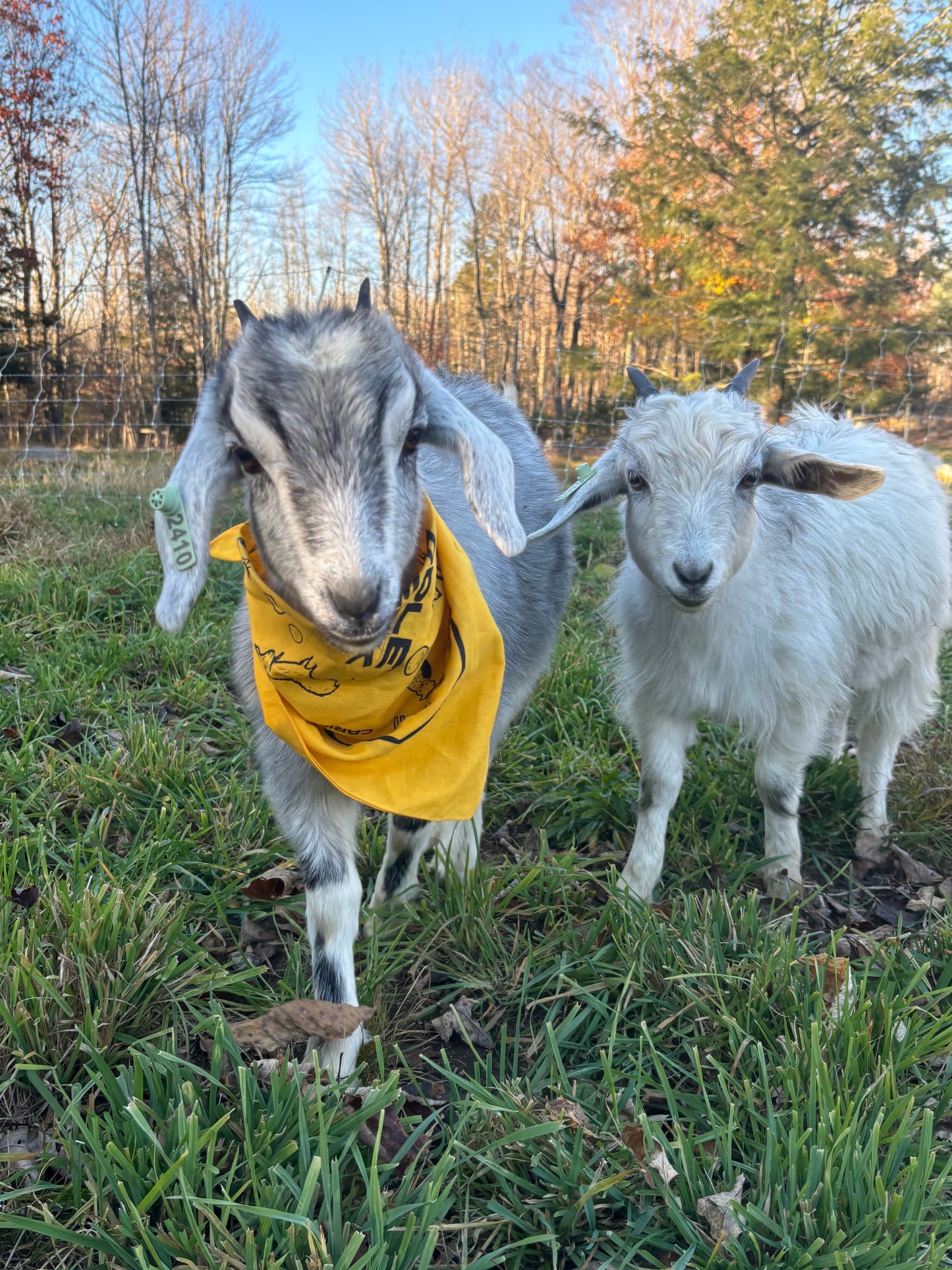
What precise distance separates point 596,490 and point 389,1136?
192 cm

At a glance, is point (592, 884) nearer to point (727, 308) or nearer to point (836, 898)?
point (836, 898)

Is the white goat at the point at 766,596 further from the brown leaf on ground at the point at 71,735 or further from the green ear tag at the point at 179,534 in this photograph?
the brown leaf on ground at the point at 71,735

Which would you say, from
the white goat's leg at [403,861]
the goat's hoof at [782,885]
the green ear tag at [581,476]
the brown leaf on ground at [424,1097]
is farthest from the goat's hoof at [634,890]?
the green ear tag at [581,476]

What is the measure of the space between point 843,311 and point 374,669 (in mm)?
13284

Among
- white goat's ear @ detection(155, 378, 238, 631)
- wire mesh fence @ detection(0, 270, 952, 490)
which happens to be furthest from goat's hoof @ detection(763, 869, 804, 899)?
wire mesh fence @ detection(0, 270, 952, 490)

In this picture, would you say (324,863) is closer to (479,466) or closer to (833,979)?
(479,466)

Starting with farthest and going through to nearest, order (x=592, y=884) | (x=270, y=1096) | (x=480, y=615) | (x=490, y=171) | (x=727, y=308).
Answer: (x=490, y=171), (x=727, y=308), (x=592, y=884), (x=480, y=615), (x=270, y=1096)

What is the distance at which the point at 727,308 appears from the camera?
41.5 feet

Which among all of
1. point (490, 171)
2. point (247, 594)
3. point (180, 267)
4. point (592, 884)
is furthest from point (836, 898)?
point (490, 171)

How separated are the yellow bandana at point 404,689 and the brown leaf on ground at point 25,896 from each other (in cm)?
76

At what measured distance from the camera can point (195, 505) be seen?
1.98 metres

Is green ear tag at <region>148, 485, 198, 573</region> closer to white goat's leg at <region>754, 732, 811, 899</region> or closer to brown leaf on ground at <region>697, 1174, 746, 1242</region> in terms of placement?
brown leaf on ground at <region>697, 1174, 746, 1242</region>

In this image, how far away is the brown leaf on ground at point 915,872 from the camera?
2611mm

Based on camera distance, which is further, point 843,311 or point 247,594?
point 843,311
